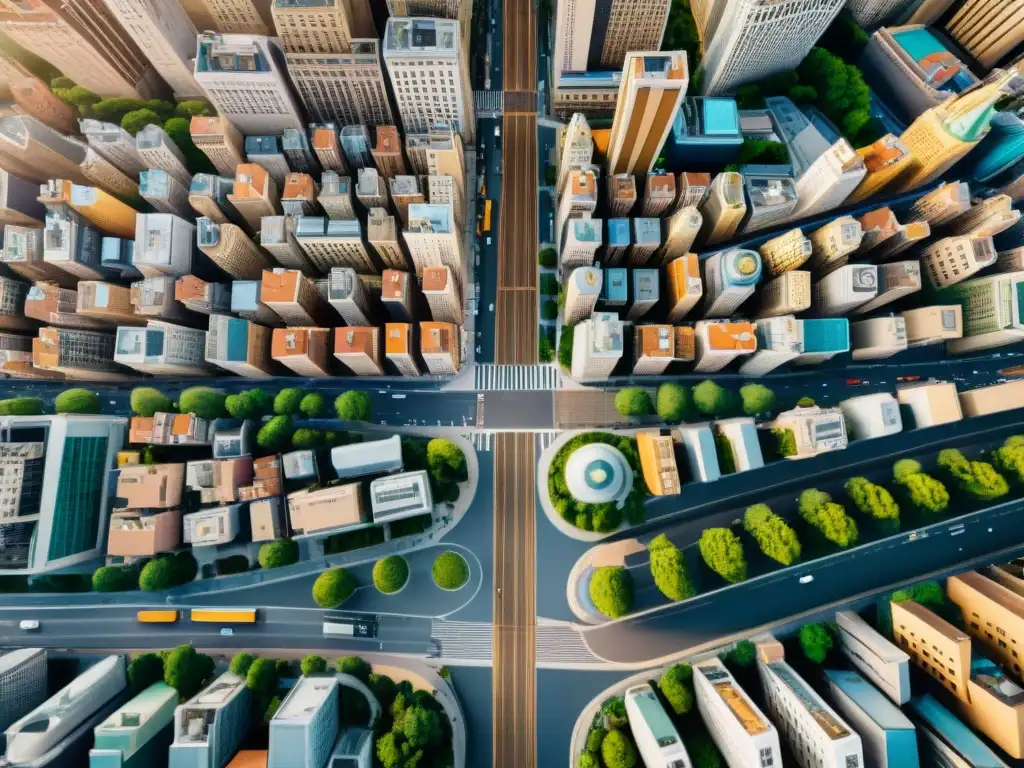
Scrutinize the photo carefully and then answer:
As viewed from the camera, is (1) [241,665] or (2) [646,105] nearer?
(2) [646,105]

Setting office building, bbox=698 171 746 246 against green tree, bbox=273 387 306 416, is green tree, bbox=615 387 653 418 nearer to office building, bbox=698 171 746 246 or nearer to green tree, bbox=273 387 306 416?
office building, bbox=698 171 746 246

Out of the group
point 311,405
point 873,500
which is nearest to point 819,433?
point 873,500

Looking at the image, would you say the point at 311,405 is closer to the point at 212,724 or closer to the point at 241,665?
the point at 241,665

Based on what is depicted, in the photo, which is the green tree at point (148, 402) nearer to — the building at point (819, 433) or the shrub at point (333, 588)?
the shrub at point (333, 588)

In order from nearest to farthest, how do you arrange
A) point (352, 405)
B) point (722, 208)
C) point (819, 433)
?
point (819, 433), point (722, 208), point (352, 405)

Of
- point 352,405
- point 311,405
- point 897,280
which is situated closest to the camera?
point 897,280

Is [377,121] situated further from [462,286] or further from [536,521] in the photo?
[536,521]

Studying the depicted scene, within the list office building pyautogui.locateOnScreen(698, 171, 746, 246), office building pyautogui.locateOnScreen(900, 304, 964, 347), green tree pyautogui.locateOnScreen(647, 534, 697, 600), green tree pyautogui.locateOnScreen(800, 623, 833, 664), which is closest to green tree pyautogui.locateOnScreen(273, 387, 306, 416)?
green tree pyautogui.locateOnScreen(647, 534, 697, 600)

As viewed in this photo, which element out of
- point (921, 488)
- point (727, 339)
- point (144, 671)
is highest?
point (727, 339)
